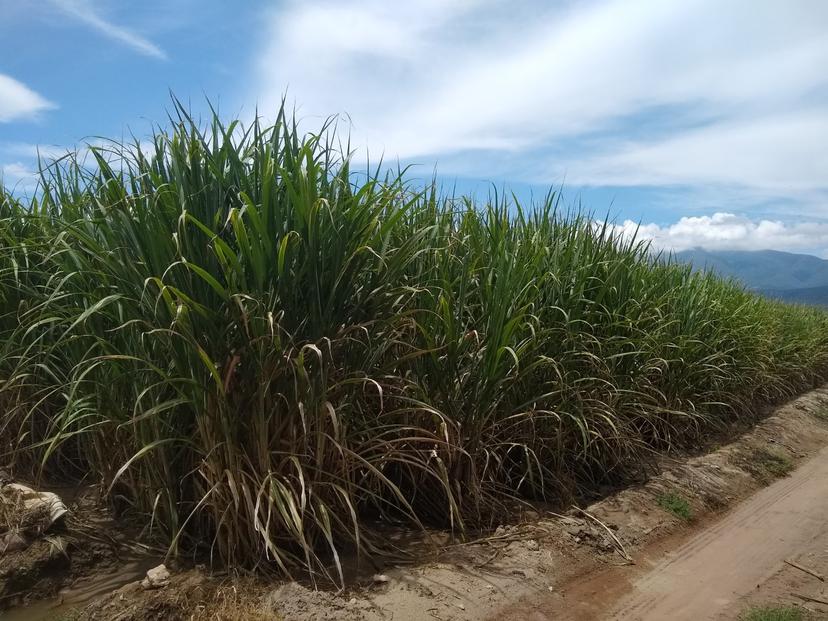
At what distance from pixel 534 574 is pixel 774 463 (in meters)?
3.69

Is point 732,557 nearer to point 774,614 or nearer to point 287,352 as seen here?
point 774,614

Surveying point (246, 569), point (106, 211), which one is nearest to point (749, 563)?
point (246, 569)

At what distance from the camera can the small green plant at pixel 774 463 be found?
223 inches

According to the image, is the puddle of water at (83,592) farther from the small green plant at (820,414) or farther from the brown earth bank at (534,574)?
the small green plant at (820,414)

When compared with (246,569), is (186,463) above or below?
above

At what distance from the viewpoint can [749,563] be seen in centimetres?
373

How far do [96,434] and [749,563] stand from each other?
3.42 meters

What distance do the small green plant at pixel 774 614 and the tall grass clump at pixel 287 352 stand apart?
3.87 ft

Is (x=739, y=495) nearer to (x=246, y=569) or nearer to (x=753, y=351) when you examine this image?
(x=753, y=351)

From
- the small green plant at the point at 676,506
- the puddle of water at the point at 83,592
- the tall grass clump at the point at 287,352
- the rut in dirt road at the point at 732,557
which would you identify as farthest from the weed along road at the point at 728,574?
the puddle of water at the point at 83,592

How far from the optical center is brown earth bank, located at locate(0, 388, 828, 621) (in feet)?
8.45

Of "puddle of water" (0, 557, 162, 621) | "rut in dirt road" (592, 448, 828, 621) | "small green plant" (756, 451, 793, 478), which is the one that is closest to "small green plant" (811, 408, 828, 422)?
"small green plant" (756, 451, 793, 478)

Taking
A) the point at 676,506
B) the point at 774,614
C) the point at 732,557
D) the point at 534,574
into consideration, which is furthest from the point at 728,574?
the point at 534,574

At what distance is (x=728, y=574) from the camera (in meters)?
3.56
